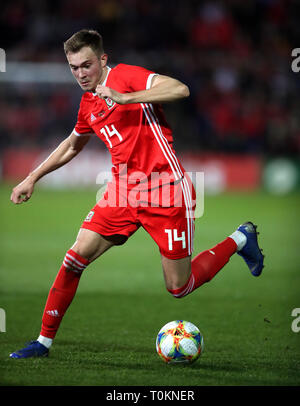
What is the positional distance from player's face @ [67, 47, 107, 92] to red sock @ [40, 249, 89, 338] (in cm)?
121

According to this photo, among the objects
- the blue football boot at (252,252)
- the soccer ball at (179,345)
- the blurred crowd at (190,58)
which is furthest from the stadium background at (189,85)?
the soccer ball at (179,345)

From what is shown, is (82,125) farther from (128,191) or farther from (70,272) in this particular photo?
(70,272)

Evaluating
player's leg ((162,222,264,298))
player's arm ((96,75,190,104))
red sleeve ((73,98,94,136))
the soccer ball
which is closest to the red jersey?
red sleeve ((73,98,94,136))

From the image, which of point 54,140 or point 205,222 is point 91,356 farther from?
point 54,140

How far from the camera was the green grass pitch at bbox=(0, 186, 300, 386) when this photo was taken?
4.51m

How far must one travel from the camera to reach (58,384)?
417 centimetres

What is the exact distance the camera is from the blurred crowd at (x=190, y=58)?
20445mm

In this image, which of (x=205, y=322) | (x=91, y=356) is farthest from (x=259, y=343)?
(x=91, y=356)

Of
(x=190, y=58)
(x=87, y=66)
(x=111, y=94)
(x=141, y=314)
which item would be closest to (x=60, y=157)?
(x=87, y=66)

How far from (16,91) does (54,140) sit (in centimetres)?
227

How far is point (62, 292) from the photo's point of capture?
5.05m

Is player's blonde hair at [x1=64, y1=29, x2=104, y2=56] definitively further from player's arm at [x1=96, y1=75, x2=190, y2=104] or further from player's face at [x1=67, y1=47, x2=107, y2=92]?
player's arm at [x1=96, y1=75, x2=190, y2=104]

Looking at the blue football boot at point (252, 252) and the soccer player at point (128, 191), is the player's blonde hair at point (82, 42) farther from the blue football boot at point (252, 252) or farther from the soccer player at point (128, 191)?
the blue football boot at point (252, 252)

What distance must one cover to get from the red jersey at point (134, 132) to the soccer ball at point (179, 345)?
3.64ft
